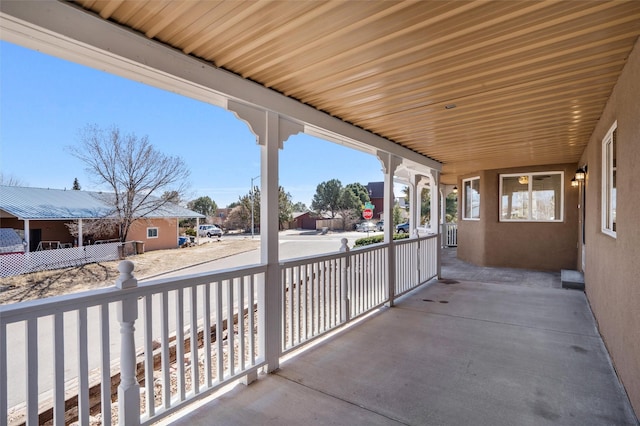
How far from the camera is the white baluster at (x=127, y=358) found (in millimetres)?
1765

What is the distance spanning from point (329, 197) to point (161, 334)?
1289 inches

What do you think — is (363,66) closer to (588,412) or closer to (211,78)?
(211,78)

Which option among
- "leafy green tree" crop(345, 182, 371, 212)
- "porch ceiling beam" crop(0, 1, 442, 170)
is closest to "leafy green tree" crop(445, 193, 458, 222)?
"leafy green tree" crop(345, 182, 371, 212)

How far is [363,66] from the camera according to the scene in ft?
7.20

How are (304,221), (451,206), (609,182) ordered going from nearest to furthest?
(609,182)
(451,206)
(304,221)

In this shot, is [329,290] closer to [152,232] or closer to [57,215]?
[57,215]

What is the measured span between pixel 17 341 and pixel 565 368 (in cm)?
727

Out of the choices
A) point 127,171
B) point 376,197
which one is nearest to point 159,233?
point 127,171

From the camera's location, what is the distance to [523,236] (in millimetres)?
7301

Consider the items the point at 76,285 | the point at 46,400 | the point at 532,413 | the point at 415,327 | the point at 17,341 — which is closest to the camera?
the point at 532,413

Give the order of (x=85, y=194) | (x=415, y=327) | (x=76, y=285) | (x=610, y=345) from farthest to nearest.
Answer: (x=85, y=194) → (x=76, y=285) → (x=415, y=327) → (x=610, y=345)

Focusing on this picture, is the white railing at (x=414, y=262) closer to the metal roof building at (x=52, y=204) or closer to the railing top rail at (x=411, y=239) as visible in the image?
the railing top rail at (x=411, y=239)

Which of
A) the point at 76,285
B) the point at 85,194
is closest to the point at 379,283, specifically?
the point at 76,285

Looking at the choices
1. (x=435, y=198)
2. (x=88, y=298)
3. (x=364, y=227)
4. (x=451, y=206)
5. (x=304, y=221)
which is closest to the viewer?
(x=88, y=298)
